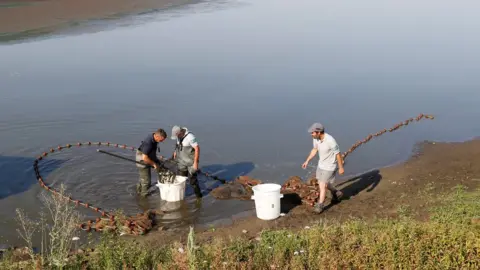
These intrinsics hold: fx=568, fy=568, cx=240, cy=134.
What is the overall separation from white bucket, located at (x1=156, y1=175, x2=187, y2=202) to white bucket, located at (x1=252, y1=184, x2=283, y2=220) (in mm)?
1922

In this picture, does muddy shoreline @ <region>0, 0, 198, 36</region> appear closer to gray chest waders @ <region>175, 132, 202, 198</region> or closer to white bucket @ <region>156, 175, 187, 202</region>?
gray chest waders @ <region>175, 132, 202, 198</region>

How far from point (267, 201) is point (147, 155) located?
3015 millimetres

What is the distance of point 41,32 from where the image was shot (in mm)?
33469

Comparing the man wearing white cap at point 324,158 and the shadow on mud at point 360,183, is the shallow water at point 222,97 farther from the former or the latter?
the man wearing white cap at point 324,158

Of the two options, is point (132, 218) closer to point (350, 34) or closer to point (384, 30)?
point (350, 34)

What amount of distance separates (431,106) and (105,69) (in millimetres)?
14090

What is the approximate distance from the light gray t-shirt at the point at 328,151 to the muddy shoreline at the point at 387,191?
3.54 ft

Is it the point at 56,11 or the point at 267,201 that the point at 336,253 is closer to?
the point at 267,201

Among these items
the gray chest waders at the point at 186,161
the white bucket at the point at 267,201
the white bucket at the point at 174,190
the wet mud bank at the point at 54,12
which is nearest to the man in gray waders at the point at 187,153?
the gray chest waders at the point at 186,161

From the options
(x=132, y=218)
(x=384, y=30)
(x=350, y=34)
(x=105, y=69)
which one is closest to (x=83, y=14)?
(x=105, y=69)

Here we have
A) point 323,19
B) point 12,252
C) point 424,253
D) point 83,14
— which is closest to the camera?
point 424,253

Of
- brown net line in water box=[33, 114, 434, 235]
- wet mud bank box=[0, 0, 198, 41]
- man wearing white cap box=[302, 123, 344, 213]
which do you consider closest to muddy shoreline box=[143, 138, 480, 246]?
brown net line in water box=[33, 114, 434, 235]

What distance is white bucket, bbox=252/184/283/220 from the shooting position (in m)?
11.5

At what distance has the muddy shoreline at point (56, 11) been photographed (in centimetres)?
3491
